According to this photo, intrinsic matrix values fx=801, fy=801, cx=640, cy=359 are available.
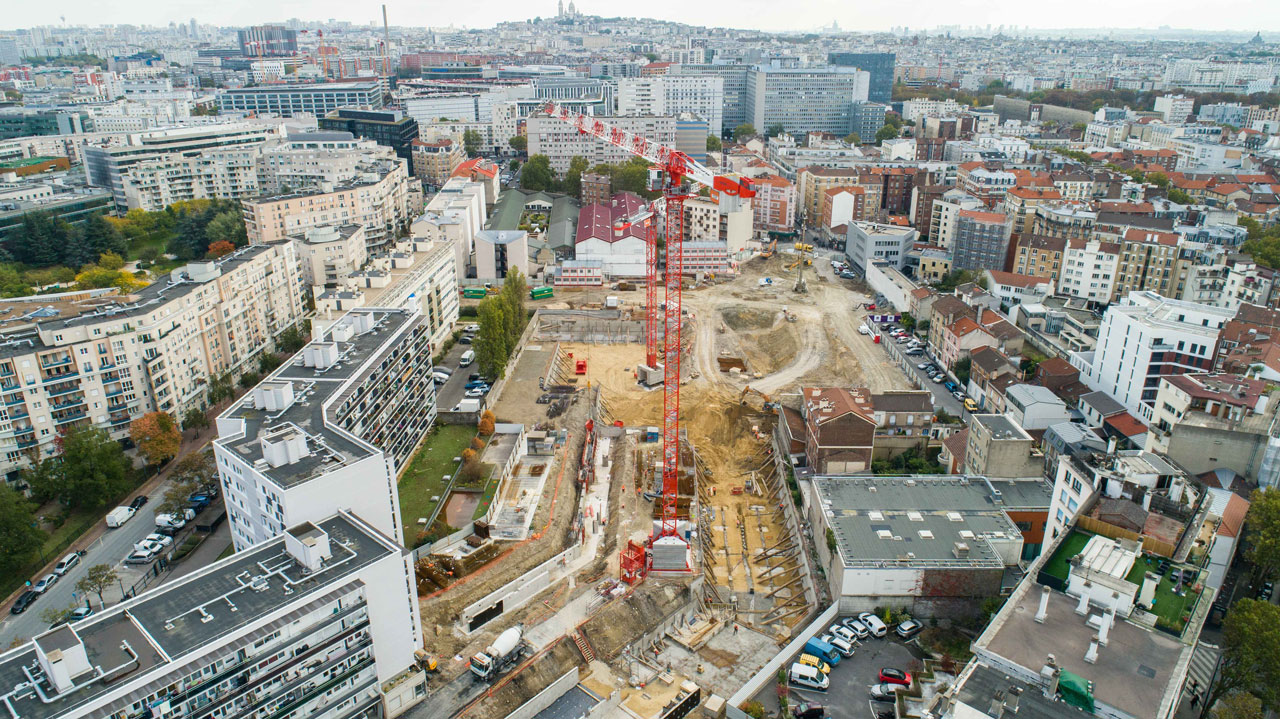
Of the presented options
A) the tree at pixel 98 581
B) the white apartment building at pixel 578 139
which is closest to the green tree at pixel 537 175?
the white apartment building at pixel 578 139

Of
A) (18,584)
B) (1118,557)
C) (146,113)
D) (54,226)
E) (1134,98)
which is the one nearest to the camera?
(1118,557)

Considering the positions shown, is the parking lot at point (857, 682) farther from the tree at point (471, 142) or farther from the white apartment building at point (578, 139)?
the tree at point (471, 142)

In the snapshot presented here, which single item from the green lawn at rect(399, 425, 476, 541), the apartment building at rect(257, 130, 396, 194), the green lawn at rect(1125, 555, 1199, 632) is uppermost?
the apartment building at rect(257, 130, 396, 194)

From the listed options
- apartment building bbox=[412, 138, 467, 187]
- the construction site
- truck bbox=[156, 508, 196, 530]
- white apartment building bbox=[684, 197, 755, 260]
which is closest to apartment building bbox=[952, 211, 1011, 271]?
the construction site

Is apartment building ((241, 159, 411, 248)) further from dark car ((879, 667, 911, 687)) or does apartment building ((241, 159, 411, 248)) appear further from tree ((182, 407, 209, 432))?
dark car ((879, 667, 911, 687))

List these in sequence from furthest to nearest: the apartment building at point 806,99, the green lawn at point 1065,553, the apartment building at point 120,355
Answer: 1. the apartment building at point 806,99
2. the apartment building at point 120,355
3. the green lawn at point 1065,553

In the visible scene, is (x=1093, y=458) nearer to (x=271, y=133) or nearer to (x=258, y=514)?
(x=258, y=514)

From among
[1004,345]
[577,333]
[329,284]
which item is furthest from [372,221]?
[1004,345]
